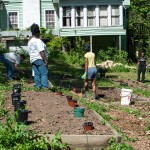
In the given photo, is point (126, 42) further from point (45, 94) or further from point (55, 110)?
point (55, 110)

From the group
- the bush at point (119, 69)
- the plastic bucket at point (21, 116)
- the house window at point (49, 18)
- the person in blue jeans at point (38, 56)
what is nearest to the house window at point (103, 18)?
the house window at point (49, 18)

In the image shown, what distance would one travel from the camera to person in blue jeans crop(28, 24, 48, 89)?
13688 millimetres

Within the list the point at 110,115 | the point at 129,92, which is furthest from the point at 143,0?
the point at 110,115

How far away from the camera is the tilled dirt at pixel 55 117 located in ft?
28.0

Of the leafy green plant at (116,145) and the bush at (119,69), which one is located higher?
the leafy green plant at (116,145)

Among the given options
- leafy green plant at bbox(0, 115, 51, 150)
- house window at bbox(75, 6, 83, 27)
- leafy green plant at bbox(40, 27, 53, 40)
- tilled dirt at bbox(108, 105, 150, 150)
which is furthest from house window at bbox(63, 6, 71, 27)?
leafy green plant at bbox(0, 115, 51, 150)

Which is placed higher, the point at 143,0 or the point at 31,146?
the point at 143,0

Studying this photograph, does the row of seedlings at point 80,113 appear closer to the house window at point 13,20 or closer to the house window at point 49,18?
the house window at point 49,18

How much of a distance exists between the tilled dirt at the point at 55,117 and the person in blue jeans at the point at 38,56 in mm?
1126

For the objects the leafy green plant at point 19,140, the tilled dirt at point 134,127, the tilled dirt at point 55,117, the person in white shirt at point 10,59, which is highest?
the person in white shirt at point 10,59

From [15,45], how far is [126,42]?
9.31 m

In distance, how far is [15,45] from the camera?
34.5 metres

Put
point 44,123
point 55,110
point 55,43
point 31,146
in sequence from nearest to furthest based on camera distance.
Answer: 1. point 31,146
2. point 44,123
3. point 55,110
4. point 55,43

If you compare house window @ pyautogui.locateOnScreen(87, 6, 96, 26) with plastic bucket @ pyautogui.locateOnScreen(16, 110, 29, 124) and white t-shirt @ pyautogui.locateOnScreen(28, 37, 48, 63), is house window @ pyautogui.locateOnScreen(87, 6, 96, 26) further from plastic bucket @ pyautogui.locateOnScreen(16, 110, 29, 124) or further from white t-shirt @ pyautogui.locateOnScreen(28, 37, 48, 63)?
plastic bucket @ pyautogui.locateOnScreen(16, 110, 29, 124)
